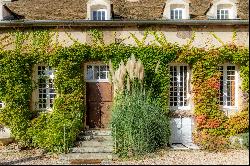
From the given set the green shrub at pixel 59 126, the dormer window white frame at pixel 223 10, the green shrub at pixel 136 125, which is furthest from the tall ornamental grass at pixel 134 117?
the dormer window white frame at pixel 223 10

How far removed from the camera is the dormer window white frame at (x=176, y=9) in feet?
58.0

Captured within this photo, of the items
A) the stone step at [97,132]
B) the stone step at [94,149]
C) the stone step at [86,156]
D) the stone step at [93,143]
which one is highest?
the stone step at [97,132]

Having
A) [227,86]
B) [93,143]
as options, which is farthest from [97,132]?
[227,86]

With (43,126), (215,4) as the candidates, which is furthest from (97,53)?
(215,4)

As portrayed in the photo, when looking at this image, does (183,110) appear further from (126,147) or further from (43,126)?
(43,126)

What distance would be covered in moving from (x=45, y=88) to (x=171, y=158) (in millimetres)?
6422

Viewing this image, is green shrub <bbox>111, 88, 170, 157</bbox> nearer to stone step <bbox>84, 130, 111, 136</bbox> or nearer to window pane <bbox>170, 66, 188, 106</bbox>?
stone step <bbox>84, 130, 111, 136</bbox>

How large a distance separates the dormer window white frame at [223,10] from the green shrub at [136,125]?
17.2 feet

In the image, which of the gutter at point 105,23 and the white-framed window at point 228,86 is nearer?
the gutter at point 105,23

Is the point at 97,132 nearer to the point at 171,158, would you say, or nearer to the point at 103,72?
the point at 103,72

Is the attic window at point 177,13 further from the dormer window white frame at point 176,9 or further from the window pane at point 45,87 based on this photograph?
the window pane at point 45,87

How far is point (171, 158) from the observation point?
14.0 m

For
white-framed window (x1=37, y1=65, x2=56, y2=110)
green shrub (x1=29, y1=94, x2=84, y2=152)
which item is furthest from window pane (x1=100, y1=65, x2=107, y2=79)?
white-framed window (x1=37, y1=65, x2=56, y2=110)

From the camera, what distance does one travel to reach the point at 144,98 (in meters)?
15.6
